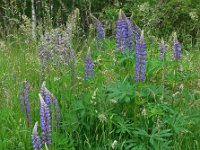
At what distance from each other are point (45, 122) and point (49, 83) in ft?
3.74

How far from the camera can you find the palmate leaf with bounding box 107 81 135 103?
118 inches

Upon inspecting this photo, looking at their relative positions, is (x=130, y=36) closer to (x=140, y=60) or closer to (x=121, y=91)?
(x=140, y=60)

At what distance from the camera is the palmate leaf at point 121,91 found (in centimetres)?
298

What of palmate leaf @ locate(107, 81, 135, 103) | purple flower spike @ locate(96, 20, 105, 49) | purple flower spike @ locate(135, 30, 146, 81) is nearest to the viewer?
palmate leaf @ locate(107, 81, 135, 103)

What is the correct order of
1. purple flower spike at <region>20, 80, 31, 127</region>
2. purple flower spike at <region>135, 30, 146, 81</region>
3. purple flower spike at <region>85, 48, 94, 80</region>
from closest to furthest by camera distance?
purple flower spike at <region>135, 30, 146, 81</region>, purple flower spike at <region>20, 80, 31, 127</region>, purple flower spike at <region>85, 48, 94, 80</region>

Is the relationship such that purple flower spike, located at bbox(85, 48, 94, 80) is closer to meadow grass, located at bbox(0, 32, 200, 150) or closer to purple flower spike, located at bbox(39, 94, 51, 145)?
meadow grass, located at bbox(0, 32, 200, 150)

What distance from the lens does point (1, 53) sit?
17.9 ft

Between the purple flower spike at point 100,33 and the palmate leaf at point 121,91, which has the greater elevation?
the purple flower spike at point 100,33

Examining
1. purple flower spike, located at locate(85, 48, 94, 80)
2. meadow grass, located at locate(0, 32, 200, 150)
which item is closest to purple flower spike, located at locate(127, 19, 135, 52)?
meadow grass, located at locate(0, 32, 200, 150)

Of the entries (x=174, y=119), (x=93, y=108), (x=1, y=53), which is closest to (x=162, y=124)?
(x=174, y=119)

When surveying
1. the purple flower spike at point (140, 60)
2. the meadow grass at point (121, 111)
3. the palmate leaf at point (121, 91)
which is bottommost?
the meadow grass at point (121, 111)

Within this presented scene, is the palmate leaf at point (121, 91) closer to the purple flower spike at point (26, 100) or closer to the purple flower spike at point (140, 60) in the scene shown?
the purple flower spike at point (140, 60)

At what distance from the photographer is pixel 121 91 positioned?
304cm

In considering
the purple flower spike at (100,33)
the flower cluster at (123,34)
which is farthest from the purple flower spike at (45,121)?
the purple flower spike at (100,33)
